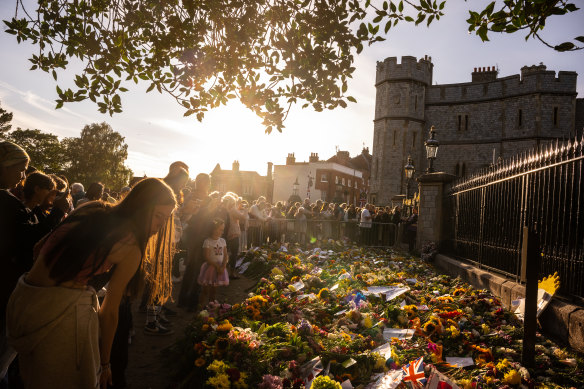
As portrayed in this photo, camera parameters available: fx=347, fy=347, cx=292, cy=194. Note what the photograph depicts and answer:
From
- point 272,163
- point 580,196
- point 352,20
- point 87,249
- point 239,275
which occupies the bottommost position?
point 239,275

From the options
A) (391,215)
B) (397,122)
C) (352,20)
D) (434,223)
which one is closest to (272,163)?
(397,122)

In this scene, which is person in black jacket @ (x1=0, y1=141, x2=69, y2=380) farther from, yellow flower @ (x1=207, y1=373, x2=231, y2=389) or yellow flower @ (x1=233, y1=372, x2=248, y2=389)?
yellow flower @ (x1=233, y1=372, x2=248, y2=389)

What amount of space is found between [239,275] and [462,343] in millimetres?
5936

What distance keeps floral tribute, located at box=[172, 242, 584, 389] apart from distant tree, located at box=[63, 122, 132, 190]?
4931 centimetres

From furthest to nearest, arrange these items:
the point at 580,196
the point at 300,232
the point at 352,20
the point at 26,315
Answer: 1. the point at 300,232
2. the point at 580,196
3. the point at 352,20
4. the point at 26,315

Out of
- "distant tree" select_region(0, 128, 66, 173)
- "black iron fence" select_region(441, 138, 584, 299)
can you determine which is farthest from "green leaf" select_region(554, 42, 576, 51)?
"distant tree" select_region(0, 128, 66, 173)

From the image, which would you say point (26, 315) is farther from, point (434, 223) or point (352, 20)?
point (434, 223)

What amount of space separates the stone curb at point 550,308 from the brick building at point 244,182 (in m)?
55.8

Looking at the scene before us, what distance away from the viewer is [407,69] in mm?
34625

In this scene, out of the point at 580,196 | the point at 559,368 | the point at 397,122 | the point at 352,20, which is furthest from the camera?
the point at 397,122

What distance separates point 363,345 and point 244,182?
61472 mm

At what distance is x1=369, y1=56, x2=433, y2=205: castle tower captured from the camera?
3431 centimetres

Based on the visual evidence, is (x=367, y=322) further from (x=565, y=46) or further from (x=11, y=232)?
(x=11, y=232)

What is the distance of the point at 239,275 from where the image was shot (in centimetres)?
895
